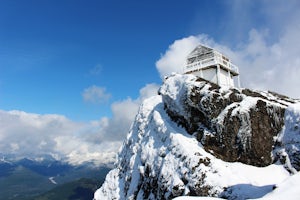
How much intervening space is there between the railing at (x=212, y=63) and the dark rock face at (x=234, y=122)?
9.96 m

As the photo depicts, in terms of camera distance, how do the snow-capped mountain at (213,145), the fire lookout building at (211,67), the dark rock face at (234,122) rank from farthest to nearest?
the fire lookout building at (211,67) < the dark rock face at (234,122) < the snow-capped mountain at (213,145)

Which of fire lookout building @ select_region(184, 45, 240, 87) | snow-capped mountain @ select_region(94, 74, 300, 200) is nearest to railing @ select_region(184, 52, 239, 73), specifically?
fire lookout building @ select_region(184, 45, 240, 87)

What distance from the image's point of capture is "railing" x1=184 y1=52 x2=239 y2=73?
6316 cm

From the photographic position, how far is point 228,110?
5006 centimetres

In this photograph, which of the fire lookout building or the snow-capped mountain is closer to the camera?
the snow-capped mountain

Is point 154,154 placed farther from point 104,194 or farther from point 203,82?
point 104,194

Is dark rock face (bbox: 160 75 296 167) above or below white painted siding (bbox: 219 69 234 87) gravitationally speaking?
below

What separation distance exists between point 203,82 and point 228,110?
25.0 ft

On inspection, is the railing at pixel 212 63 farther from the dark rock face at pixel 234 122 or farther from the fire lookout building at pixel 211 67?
the dark rock face at pixel 234 122

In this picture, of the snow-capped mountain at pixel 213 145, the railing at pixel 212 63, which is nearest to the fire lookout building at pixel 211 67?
the railing at pixel 212 63

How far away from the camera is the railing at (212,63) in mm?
63156

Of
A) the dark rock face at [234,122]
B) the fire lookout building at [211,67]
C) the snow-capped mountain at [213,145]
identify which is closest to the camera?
the snow-capped mountain at [213,145]

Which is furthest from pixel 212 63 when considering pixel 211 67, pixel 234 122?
pixel 234 122

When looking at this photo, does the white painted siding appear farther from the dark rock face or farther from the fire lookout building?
the dark rock face
